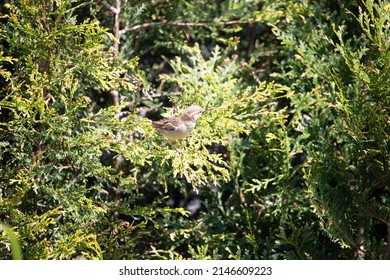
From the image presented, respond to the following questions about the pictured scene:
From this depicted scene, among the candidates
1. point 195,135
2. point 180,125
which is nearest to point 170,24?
point 195,135

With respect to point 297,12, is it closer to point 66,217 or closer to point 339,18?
point 339,18

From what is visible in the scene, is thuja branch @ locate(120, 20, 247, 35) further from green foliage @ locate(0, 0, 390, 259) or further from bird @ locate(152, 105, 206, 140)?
bird @ locate(152, 105, 206, 140)

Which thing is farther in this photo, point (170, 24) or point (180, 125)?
point (170, 24)

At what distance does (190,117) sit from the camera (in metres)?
4.35

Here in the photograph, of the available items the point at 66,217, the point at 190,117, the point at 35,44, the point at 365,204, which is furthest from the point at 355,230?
the point at 35,44

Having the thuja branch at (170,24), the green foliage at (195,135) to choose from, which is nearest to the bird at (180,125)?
the green foliage at (195,135)

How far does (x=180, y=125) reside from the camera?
428 cm

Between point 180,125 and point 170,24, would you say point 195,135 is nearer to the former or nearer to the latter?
point 180,125

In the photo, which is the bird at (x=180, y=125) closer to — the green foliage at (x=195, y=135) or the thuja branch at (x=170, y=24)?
the green foliage at (x=195, y=135)

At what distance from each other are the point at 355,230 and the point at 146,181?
159cm

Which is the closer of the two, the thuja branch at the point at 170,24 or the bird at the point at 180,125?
the bird at the point at 180,125

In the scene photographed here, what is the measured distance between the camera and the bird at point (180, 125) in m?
4.29

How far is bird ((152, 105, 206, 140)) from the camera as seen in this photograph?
4.29 meters

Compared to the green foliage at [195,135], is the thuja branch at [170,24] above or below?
above
